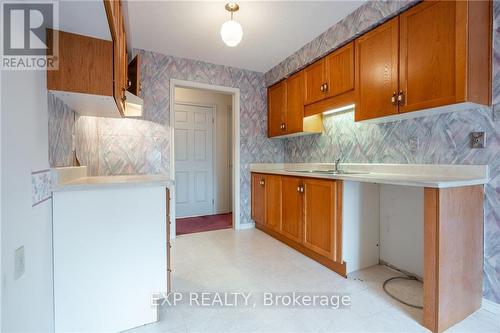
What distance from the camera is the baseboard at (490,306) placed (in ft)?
5.02

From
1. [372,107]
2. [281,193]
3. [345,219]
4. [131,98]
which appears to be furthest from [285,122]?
[131,98]

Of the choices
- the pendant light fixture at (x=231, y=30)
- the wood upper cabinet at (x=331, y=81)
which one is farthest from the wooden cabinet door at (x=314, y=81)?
the pendant light fixture at (x=231, y=30)

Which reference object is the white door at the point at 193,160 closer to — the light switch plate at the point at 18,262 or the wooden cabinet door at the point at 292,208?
the wooden cabinet door at the point at 292,208

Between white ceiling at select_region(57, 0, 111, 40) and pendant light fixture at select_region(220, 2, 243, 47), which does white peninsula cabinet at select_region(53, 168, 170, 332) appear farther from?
pendant light fixture at select_region(220, 2, 243, 47)

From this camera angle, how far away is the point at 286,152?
3.79 m

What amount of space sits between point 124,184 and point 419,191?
7.24 feet

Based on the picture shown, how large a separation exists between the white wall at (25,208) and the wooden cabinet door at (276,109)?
258cm

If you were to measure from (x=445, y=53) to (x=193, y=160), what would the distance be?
371cm

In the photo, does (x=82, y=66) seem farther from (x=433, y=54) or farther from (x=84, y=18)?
(x=433, y=54)

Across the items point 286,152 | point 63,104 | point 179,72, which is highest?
point 179,72

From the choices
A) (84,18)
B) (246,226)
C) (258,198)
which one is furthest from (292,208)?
(84,18)

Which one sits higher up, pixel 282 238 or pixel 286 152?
pixel 286 152

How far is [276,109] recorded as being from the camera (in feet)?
11.3

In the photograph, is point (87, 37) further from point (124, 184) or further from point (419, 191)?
point (419, 191)
